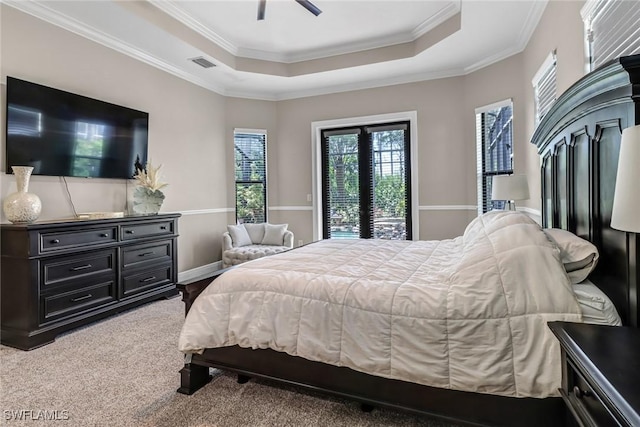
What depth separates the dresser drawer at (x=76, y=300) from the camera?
9.01 ft

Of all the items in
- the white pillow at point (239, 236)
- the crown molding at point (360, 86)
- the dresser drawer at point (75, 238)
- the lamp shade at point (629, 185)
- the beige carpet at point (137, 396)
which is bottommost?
the beige carpet at point (137, 396)

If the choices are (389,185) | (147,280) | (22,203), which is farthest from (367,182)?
(22,203)

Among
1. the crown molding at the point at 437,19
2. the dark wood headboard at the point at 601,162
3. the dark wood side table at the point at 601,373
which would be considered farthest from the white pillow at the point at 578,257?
the crown molding at the point at 437,19

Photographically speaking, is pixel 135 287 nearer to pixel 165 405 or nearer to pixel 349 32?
pixel 165 405

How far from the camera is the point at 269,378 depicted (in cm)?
187

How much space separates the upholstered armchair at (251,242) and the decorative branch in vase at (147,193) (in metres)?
1.17

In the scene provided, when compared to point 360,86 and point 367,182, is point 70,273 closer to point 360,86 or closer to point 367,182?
point 367,182

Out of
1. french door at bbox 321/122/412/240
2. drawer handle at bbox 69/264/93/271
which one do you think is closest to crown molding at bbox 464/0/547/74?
french door at bbox 321/122/412/240

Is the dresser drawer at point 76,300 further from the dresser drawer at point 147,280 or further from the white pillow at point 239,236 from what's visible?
the white pillow at point 239,236

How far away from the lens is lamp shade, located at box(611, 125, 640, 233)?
82 centimetres

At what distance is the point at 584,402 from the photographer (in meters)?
1.02

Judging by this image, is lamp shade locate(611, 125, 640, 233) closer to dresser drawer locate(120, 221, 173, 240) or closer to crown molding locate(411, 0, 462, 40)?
crown molding locate(411, 0, 462, 40)

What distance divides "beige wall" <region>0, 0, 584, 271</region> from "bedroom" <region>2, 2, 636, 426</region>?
13mm

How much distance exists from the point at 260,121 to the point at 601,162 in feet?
16.9
